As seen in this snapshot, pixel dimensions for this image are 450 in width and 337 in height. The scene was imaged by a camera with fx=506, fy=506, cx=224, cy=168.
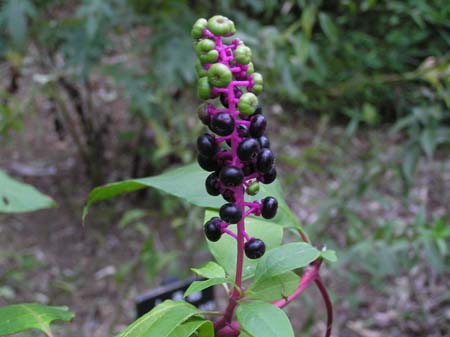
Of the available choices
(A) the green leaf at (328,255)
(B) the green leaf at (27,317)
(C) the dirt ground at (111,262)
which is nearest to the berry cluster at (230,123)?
(A) the green leaf at (328,255)

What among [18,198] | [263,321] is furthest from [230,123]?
[18,198]

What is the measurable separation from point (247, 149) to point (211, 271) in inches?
8.0

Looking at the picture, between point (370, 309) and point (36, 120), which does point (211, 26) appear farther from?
point (36, 120)

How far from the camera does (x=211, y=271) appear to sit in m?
0.67

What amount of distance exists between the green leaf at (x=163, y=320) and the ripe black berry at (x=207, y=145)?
0.18m

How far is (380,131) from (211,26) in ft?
11.2

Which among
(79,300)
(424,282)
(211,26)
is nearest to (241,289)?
(211,26)

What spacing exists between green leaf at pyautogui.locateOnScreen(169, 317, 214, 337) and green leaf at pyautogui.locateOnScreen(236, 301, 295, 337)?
0.14 feet

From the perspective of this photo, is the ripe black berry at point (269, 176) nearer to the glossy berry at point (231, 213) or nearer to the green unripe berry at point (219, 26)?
the glossy berry at point (231, 213)

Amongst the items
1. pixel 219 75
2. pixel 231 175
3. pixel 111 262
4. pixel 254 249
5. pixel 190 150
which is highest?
pixel 219 75

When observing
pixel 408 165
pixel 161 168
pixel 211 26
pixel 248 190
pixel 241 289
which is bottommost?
pixel 161 168

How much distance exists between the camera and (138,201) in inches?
117

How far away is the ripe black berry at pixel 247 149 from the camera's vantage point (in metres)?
0.55

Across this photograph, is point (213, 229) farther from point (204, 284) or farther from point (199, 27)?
point (199, 27)
